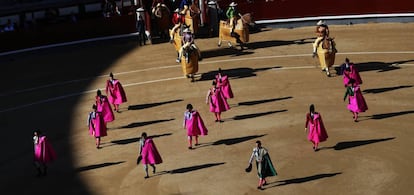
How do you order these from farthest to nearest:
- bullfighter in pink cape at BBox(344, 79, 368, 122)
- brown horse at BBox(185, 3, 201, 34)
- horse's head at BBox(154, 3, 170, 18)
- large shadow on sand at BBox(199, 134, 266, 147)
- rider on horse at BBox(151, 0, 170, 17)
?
rider on horse at BBox(151, 0, 170, 17), horse's head at BBox(154, 3, 170, 18), brown horse at BBox(185, 3, 201, 34), bullfighter in pink cape at BBox(344, 79, 368, 122), large shadow on sand at BBox(199, 134, 266, 147)

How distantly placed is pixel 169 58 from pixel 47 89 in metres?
5.49

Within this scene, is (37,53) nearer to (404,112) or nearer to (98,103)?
(98,103)

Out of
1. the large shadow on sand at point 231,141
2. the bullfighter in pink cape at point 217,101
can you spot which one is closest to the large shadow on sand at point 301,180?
the large shadow on sand at point 231,141

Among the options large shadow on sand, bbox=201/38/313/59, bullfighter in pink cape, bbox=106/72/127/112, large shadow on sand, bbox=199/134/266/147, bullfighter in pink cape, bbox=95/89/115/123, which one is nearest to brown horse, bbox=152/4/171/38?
large shadow on sand, bbox=201/38/313/59

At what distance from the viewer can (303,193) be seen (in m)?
16.9

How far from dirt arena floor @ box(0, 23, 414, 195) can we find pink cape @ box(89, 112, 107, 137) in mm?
482

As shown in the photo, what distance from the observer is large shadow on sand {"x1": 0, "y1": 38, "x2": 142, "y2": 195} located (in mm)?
18938

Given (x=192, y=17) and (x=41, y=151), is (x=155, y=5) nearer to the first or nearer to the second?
(x=192, y=17)

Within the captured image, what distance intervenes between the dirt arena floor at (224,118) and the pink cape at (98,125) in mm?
482

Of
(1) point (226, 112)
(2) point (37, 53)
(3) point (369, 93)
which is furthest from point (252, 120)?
(2) point (37, 53)

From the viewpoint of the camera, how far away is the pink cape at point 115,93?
951 inches

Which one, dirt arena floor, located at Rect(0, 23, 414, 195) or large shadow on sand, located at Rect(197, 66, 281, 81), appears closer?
dirt arena floor, located at Rect(0, 23, 414, 195)

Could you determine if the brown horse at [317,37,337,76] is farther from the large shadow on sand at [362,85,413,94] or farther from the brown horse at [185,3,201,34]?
the brown horse at [185,3,201,34]

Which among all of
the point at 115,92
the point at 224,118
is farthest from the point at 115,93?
the point at 224,118
